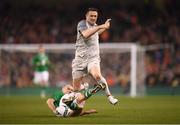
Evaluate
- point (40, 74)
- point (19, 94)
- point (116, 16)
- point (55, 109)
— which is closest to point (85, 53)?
point (55, 109)

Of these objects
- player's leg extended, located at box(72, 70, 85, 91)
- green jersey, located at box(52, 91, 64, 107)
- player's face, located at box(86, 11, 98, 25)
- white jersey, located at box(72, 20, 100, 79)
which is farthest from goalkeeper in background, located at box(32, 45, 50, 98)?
green jersey, located at box(52, 91, 64, 107)

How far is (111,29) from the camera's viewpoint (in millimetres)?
39625

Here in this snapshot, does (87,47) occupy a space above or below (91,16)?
below

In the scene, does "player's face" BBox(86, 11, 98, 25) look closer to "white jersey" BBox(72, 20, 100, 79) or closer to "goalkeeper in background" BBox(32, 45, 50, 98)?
"white jersey" BBox(72, 20, 100, 79)

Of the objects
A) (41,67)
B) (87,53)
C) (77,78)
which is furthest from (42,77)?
(87,53)

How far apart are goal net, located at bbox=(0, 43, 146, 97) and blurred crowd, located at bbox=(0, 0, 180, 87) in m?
0.06

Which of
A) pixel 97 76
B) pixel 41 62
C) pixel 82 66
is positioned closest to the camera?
pixel 97 76

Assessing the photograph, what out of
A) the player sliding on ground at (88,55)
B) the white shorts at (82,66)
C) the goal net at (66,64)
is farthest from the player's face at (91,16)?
the goal net at (66,64)

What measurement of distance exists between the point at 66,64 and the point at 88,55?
18.8 m

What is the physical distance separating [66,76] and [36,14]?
6.78 m

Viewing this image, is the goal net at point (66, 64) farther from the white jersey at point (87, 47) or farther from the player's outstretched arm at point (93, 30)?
the player's outstretched arm at point (93, 30)

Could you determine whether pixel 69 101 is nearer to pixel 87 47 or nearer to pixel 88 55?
pixel 88 55

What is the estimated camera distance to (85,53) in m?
17.2

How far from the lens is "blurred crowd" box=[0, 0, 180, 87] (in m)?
36.1
